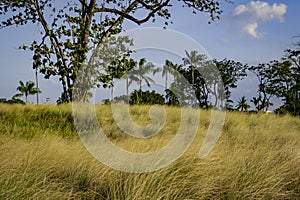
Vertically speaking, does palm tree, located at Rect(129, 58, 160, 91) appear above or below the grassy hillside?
above

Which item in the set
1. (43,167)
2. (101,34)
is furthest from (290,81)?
(43,167)

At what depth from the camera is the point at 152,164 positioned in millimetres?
4680

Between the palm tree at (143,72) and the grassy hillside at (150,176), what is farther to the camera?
the palm tree at (143,72)

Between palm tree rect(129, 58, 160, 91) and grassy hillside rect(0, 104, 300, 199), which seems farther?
palm tree rect(129, 58, 160, 91)

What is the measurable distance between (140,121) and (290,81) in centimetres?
2747

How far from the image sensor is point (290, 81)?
34.8 metres

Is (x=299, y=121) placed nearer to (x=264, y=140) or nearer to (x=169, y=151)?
(x=264, y=140)

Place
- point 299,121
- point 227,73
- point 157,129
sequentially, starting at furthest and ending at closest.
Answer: point 227,73, point 299,121, point 157,129

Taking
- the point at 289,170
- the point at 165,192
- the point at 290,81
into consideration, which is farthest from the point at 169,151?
the point at 290,81

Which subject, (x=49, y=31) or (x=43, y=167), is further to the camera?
(x=49, y=31)

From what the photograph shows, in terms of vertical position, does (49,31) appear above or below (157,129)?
above

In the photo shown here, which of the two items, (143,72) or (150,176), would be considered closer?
(150,176)

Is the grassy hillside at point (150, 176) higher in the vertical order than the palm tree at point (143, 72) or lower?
lower

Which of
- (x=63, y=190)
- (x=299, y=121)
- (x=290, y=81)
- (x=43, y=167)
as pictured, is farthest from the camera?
(x=290, y=81)
